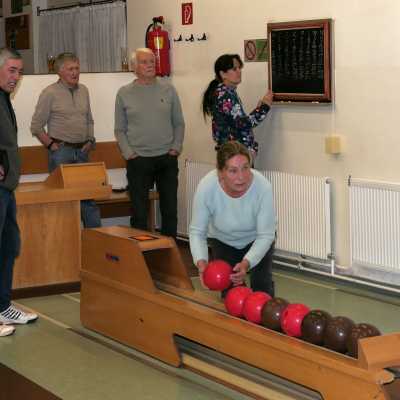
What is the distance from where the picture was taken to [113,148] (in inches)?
354

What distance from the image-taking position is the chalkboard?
7023 millimetres

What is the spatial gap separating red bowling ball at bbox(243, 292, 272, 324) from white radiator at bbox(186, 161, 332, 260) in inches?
95.9

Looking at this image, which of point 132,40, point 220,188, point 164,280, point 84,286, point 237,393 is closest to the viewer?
point 237,393

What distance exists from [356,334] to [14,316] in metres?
2.64

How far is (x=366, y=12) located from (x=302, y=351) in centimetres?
318

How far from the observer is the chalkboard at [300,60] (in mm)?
7023

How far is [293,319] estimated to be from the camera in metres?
4.49

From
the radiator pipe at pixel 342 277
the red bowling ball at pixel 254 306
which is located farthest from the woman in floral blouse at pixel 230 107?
the red bowling ball at pixel 254 306

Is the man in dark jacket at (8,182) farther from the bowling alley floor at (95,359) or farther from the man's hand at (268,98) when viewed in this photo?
the man's hand at (268,98)

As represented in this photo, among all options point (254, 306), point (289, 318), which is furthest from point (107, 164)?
point (289, 318)

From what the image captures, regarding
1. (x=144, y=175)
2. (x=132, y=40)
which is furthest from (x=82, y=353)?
(x=132, y=40)

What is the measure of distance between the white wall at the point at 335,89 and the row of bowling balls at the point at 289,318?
2.08 metres

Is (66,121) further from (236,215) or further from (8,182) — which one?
(236,215)

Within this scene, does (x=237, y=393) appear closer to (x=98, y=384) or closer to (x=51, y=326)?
(x=98, y=384)
